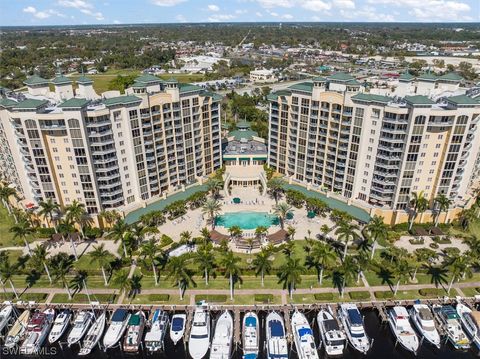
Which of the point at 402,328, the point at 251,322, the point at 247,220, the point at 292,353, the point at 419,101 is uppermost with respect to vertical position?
the point at 419,101

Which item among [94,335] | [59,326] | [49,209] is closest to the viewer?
[94,335]

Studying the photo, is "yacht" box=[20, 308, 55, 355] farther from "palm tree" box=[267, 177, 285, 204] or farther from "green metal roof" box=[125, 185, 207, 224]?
"palm tree" box=[267, 177, 285, 204]

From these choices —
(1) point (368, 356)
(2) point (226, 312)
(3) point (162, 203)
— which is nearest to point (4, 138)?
(3) point (162, 203)

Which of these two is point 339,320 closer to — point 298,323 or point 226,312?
point 298,323

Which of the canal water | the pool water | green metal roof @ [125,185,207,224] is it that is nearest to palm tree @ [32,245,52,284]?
the canal water

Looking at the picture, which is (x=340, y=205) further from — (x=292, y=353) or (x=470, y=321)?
(x=292, y=353)

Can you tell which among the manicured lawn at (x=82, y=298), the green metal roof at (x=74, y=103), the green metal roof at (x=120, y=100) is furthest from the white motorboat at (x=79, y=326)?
the green metal roof at (x=120, y=100)

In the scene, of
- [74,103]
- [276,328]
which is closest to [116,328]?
[276,328]

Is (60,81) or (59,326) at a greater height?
(60,81)
